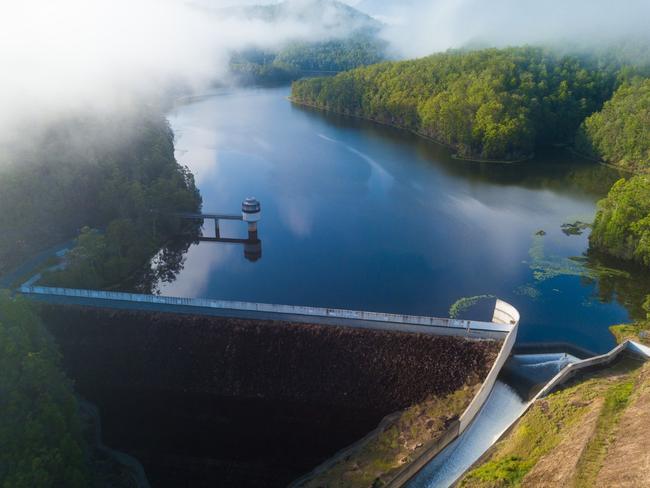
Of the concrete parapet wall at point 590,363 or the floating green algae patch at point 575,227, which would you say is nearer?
the concrete parapet wall at point 590,363

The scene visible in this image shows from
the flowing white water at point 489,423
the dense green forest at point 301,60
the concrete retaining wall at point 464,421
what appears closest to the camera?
the concrete retaining wall at point 464,421

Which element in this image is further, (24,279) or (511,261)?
(511,261)

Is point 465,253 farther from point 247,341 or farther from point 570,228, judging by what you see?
point 247,341

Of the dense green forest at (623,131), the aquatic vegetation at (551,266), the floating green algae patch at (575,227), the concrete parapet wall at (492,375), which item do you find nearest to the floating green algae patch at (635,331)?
the aquatic vegetation at (551,266)

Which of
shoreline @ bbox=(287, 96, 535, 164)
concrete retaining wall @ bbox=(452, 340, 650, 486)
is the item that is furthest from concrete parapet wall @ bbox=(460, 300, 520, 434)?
shoreline @ bbox=(287, 96, 535, 164)

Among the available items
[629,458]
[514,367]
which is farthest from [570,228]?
[629,458]

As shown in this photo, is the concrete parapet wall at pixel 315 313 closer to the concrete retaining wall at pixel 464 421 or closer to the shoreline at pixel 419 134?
the concrete retaining wall at pixel 464 421
